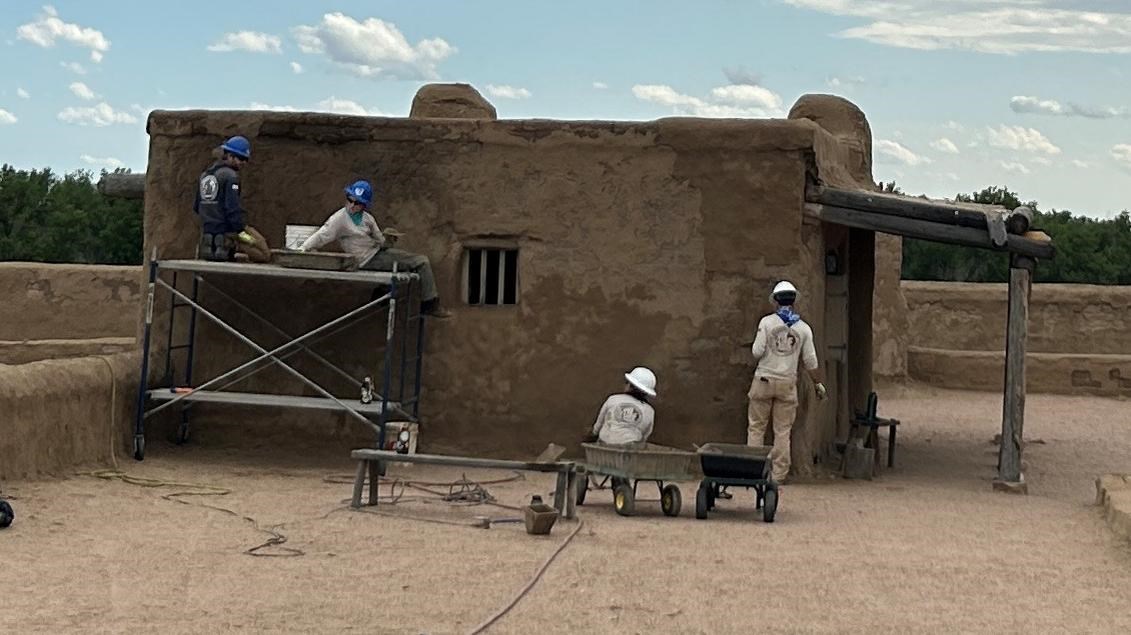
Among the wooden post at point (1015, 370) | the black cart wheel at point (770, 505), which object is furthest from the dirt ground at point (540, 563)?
the wooden post at point (1015, 370)

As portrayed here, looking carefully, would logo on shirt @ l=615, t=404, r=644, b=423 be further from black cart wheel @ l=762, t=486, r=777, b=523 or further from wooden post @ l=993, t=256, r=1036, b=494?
wooden post @ l=993, t=256, r=1036, b=494

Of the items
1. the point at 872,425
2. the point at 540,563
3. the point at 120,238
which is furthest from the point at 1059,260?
the point at 540,563

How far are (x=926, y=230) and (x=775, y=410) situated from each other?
201 centimetres

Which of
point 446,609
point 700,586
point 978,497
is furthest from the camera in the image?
point 978,497

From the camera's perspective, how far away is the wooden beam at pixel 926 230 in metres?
12.6

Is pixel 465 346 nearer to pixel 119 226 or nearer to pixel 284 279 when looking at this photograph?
pixel 284 279

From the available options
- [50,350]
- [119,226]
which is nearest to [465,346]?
[50,350]

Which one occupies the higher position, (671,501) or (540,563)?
(671,501)

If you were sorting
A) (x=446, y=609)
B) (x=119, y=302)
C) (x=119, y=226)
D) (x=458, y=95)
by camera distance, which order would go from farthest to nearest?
1. (x=119, y=226)
2. (x=119, y=302)
3. (x=458, y=95)
4. (x=446, y=609)

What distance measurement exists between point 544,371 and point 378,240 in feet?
5.88

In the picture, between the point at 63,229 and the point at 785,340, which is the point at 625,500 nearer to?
the point at 785,340

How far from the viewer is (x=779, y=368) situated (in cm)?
1239

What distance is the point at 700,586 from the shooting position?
8180mm

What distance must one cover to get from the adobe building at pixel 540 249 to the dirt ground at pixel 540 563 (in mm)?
852
